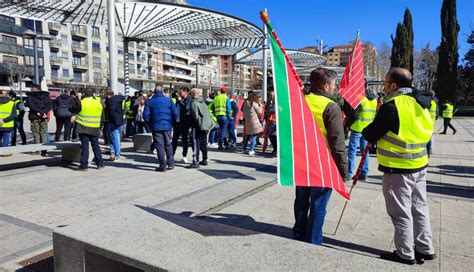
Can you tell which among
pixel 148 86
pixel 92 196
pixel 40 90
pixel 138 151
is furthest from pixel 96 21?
pixel 148 86

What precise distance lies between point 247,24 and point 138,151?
599 cm

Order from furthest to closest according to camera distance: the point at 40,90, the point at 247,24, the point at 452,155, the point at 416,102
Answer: the point at 247,24 < the point at 452,155 < the point at 40,90 < the point at 416,102

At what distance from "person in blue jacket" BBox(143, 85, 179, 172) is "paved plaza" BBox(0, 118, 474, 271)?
436 mm

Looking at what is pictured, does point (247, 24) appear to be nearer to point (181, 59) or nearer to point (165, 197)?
point (165, 197)

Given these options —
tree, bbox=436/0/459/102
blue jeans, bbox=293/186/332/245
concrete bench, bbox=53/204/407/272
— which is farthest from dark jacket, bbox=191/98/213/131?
tree, bbox=436/0/459/102

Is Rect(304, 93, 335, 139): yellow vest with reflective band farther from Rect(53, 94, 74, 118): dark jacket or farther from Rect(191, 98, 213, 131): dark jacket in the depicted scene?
Rect(53, 94, 74, 118): dark jacket

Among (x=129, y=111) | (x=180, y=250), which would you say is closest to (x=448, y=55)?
(x=129, y=111)

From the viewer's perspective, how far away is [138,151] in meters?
10.8

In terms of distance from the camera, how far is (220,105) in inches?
437

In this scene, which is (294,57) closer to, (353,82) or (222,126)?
(222,126)

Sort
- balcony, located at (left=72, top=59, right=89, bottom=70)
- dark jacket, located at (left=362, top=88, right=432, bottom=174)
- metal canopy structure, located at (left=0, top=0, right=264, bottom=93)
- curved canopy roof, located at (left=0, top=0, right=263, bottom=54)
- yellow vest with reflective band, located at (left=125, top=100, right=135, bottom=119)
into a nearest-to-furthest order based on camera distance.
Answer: dark jacket, located at (left=362, top=88, right=432, bottom=174) < metal canopy structure, located at (left=0, top=0, right=264, bottom=93) < curved canopy roof, located at (left=0, top=0, right=263, bottom=54) < yellow vest with reflective band, located at (left=125, top=100, right=135, bottom=119) < balcony, located at (left=72, top=59, right=89, bottom=70)

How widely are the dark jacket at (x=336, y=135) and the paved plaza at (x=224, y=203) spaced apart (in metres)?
0.78

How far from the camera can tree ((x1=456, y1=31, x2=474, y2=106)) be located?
138 ft

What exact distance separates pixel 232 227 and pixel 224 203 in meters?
2.36
